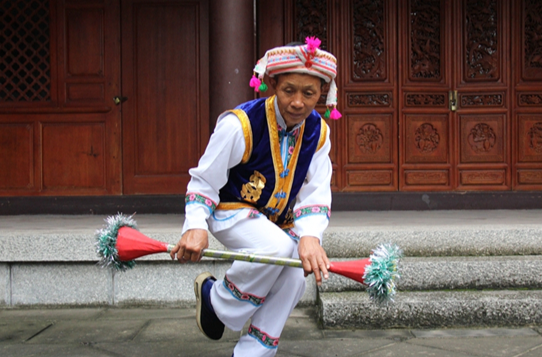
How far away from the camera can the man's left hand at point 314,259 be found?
2.44 m

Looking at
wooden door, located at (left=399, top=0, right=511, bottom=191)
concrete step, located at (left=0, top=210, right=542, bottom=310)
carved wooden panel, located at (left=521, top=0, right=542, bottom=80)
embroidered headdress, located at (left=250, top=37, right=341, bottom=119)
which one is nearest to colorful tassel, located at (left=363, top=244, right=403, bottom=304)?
embroidered headdress, located at (left=250, top=37, right=341, bottom=119)

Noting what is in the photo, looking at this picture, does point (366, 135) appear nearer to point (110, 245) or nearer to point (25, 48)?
point (25, 48)

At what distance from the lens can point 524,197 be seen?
6.02 metres

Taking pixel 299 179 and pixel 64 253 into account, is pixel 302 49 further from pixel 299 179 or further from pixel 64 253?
pixel 64 253

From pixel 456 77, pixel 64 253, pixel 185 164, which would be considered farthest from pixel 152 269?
pixel 456 77

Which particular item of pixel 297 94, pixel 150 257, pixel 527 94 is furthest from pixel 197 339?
pixel 527 94

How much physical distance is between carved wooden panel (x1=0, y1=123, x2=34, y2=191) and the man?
12.6ft

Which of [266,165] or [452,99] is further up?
[452,99]

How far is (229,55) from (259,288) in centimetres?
275

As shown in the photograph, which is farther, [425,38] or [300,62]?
[425,38]

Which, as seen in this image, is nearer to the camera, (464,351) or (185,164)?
(464,351)

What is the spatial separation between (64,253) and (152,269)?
0.64m

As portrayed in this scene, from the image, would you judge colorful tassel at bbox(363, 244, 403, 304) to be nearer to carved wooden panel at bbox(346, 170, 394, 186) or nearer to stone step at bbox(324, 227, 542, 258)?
stone step at bbox(324, 227, 542, 258)

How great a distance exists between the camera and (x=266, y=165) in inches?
110
